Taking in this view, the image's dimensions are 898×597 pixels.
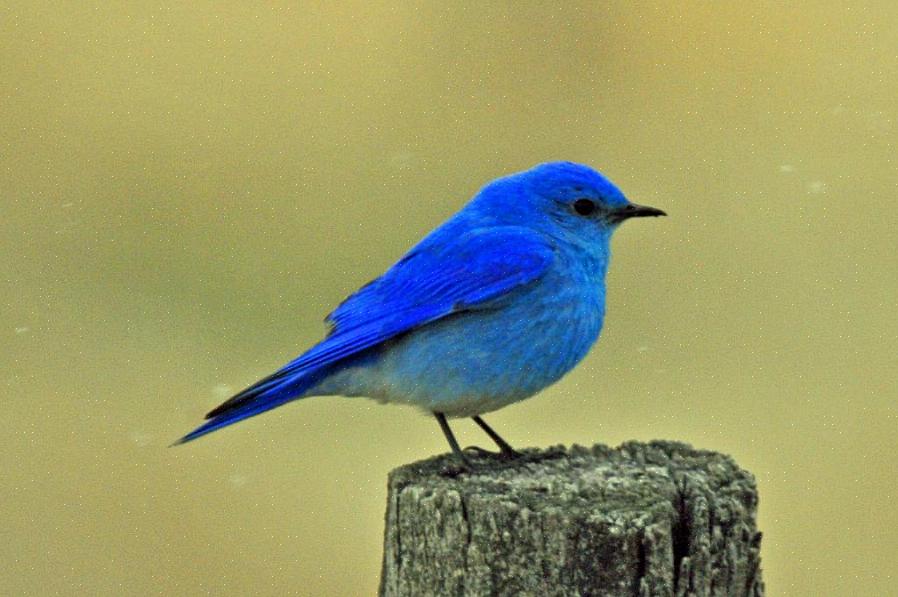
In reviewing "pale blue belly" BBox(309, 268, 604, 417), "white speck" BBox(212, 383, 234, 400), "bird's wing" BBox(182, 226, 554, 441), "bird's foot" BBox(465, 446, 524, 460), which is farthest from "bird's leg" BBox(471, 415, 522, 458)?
"white speck" BBox(212, 383, 234, 400)

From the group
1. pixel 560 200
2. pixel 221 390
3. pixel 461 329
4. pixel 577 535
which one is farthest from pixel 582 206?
pixel 221 390

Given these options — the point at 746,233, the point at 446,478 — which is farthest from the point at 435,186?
the point at 446,478

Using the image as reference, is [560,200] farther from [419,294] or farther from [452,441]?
[452,441]

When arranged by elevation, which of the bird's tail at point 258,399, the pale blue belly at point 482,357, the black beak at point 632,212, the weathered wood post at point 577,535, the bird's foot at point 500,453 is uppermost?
the black beak at point 632,212

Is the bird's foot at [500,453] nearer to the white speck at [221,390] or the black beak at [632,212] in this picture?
the black beak at [632,212]

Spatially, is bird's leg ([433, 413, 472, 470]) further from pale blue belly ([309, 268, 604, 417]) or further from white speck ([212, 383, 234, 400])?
white speck ([212, 383, 234, 400])

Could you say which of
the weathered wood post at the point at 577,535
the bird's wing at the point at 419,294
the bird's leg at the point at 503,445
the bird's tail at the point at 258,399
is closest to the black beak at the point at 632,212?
the bird's wing at the point at 419,294

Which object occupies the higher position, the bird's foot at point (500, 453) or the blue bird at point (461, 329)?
the blue bird at point (461, 329)

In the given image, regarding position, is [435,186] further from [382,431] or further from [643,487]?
[643,487]
